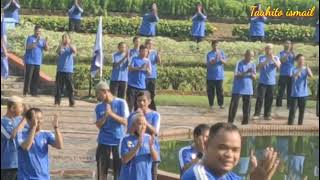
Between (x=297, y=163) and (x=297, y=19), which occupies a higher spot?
(x=297, y=19)

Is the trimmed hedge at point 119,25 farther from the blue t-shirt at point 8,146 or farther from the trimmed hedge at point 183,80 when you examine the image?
the blue t-shirt at point 8,146

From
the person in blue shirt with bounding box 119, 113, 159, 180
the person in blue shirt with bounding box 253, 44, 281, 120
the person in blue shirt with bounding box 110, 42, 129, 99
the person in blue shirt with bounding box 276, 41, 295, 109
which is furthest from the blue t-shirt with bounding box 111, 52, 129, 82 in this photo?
the person in blue shirt with bounding box 119, 113, 159, 180

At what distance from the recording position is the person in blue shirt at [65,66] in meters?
17.4

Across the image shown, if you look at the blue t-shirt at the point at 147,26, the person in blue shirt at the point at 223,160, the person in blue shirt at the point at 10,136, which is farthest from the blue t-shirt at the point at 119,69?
the person in blue shirt at the point at 223,160

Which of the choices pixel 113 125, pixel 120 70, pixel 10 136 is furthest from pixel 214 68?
pixel 10 136

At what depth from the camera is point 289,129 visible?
16.5 meters

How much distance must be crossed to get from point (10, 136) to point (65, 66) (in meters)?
8.41

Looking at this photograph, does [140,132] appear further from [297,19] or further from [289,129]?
[297,19]

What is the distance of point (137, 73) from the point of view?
626 inches

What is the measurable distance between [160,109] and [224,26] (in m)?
13.7

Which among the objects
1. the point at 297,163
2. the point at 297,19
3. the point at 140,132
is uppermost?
the point at 297,19

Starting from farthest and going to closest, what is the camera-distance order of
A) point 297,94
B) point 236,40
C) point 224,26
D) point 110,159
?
point 224,26, point 236,40, point 297,94, point 110,159

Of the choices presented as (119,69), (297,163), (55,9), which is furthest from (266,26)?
(297,163)

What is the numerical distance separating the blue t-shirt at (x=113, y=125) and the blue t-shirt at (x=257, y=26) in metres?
16.5
